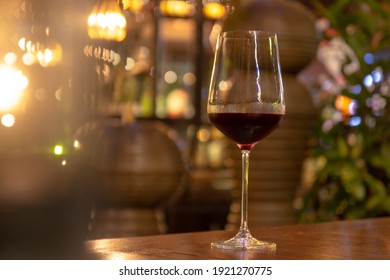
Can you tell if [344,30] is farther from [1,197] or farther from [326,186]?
[1,197]

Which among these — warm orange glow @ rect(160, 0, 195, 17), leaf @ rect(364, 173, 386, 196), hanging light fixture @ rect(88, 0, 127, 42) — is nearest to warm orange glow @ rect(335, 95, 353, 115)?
leaf @ rect(364, 173, 386, 196)

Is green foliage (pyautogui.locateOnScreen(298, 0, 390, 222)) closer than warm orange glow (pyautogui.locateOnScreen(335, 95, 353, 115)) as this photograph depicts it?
Yes

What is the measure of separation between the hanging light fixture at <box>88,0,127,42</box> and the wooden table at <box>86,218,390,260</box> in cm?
18

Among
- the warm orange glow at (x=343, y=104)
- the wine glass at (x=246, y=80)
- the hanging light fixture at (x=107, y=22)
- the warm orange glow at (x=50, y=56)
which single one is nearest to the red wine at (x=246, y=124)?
the wine glass at (x=246, y=80)

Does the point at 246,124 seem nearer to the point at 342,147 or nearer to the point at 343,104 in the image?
the point at 342,147

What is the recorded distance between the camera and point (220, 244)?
0.94 metres

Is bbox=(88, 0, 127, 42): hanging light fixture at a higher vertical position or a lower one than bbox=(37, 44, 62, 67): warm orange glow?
higher

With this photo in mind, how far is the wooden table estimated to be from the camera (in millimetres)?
864

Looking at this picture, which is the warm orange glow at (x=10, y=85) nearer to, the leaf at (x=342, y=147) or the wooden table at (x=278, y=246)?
the wooden table at (x=278, y=246)

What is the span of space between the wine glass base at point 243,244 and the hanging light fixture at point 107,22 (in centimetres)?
29

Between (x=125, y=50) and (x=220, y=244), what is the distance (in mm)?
298

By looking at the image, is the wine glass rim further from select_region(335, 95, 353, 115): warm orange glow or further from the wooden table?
select_region(335, 95, 353, 115): warm orange glow

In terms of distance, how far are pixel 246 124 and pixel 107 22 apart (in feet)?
1.38

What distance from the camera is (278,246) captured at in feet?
3.16
